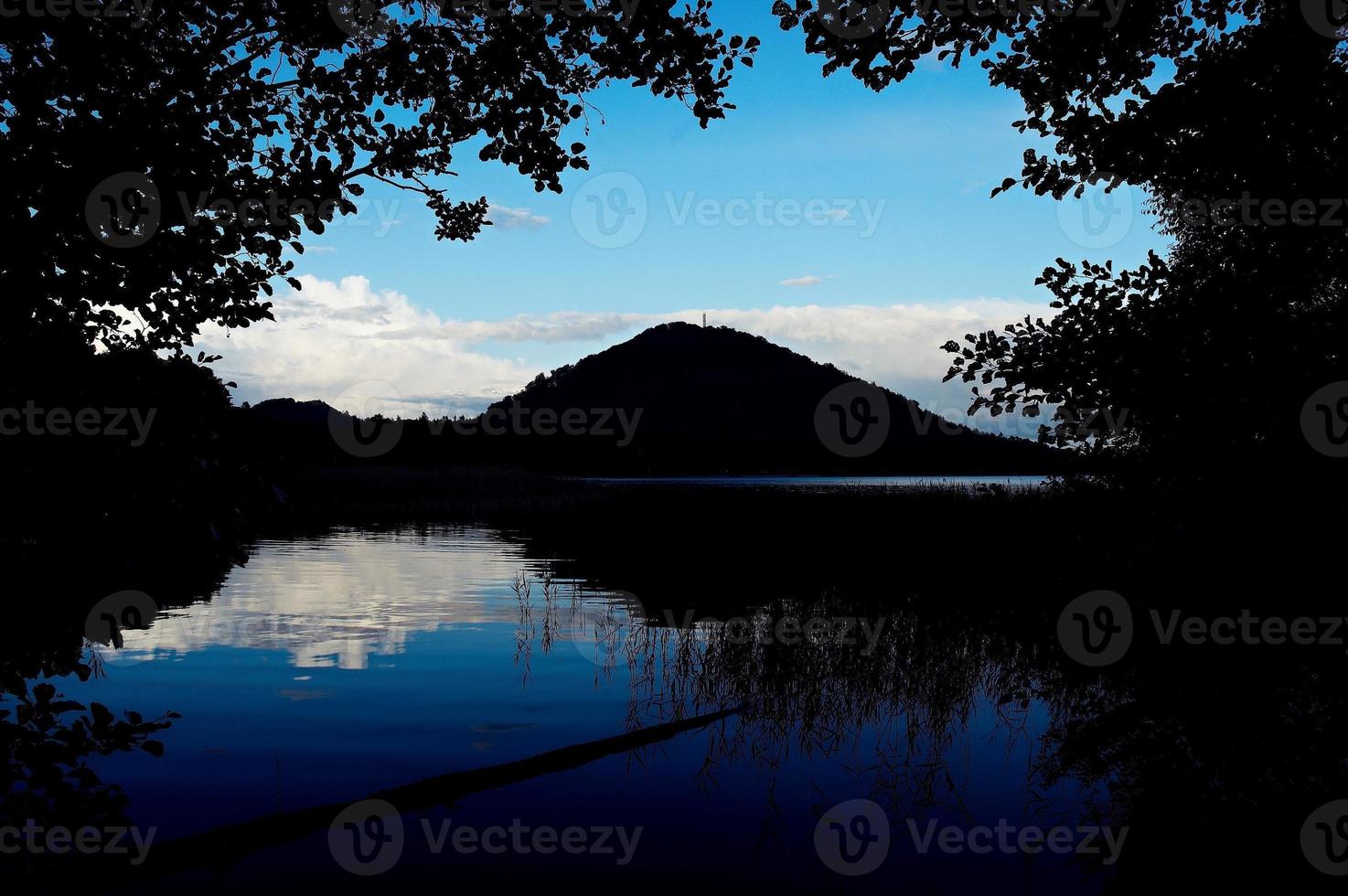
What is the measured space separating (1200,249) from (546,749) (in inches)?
316

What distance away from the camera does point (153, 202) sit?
594cm

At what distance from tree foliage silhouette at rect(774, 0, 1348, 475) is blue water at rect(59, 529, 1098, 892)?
3.68m

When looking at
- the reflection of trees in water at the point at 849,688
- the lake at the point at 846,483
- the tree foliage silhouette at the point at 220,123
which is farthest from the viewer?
the lake at the point at 846,483

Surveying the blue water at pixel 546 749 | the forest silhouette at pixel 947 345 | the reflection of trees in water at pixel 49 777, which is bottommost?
the blue water at pixel 546 749

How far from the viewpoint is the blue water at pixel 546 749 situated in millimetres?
7422

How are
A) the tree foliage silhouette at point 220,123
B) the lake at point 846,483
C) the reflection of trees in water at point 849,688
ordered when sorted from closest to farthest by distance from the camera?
the tree foliage silhouette at point 220,123 < the reflection of trees in water at point 849,688 < the lake at point 846,483

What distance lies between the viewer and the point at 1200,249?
27.6ft

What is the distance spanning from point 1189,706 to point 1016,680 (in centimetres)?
269

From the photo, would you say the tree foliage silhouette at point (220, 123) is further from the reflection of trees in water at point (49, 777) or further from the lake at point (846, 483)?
the lake at point (846, 483)

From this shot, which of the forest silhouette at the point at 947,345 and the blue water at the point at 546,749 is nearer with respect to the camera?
the forest silhouette at the point at 947,345

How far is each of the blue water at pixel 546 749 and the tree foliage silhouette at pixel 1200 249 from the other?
368 cm

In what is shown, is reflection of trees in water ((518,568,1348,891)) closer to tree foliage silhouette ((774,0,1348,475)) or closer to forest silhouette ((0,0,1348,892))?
forest silhouette ((0,0,1348,892))

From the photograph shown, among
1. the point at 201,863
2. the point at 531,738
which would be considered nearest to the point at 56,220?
the point at 201,863

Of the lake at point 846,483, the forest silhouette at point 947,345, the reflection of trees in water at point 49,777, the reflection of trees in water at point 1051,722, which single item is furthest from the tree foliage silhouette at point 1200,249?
the lake at point 846,483
